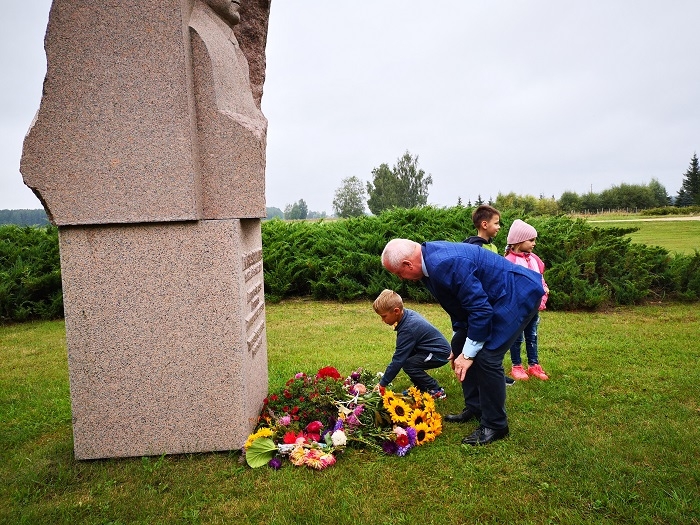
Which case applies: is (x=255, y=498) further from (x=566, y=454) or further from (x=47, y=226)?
(x=47, y=226)

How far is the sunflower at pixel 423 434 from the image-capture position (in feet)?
12.0

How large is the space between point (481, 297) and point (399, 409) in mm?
1115

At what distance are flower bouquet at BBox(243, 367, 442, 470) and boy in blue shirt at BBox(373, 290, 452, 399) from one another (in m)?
0.35

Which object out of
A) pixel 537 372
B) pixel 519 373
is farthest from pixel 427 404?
A: pixel 537 372

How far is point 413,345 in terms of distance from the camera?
4270mm

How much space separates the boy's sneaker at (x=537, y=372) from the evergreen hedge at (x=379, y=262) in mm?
3974

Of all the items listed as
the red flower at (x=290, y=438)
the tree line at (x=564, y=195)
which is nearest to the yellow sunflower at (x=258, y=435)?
the red flower at (x=290, y=438)

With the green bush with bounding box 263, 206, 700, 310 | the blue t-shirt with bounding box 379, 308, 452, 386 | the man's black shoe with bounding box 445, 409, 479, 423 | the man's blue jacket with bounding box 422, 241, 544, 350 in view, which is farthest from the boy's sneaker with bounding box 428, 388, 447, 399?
the green bush with bounding box 263, 206, 700, 310

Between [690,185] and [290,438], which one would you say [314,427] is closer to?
[290,438]

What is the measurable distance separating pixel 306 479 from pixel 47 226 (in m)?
9.70

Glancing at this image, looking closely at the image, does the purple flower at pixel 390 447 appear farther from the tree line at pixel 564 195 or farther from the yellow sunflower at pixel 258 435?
the tree line at pixel 564 195

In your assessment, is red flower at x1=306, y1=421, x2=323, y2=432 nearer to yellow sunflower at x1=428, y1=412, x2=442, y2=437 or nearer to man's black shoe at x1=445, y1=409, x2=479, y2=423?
yellow sunflower at x1=428, y1=412, x2=442, y2=437

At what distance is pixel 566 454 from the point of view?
3332 millimetres

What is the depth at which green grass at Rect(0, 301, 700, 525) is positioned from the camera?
9.14ft
